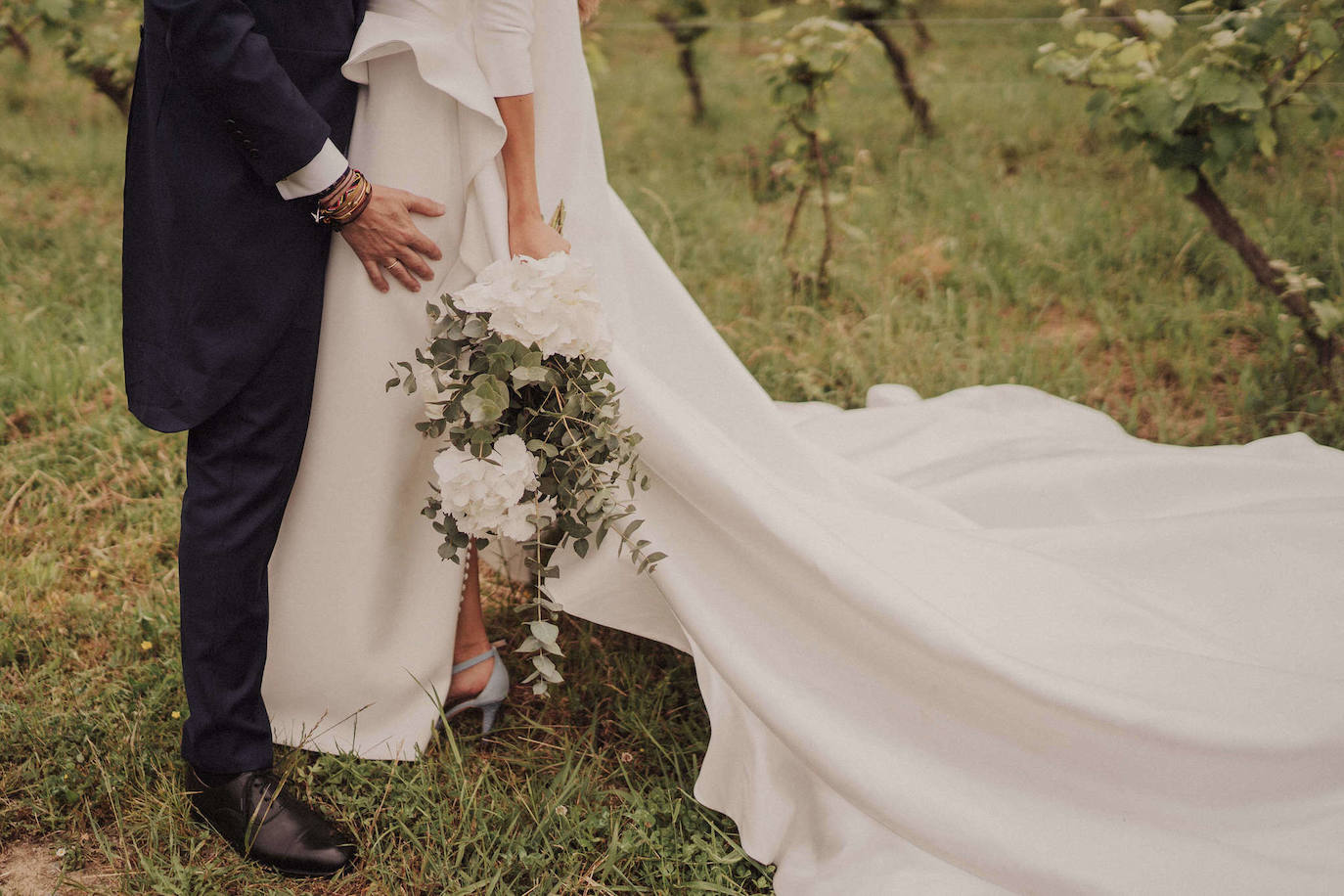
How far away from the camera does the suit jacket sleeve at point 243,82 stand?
4.97 ft

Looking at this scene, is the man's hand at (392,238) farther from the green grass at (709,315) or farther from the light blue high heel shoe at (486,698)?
the green grass at (709,315)

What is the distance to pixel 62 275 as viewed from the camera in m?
4.14

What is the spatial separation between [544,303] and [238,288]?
0.52 metres

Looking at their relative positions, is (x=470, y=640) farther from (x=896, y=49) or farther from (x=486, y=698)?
(x=896, y=49)

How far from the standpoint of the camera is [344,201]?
1724mm

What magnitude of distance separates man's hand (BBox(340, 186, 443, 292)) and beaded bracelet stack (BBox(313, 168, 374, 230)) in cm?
2

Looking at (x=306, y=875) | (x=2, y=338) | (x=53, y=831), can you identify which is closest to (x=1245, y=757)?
(x=306, y=875)

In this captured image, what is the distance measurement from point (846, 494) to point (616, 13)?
7.75 meters

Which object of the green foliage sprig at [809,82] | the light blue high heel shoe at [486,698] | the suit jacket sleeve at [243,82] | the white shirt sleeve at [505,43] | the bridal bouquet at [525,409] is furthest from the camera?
the green foliage sprig at [809,82]

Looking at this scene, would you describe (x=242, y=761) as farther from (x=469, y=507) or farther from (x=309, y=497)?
(x=469, y=507)

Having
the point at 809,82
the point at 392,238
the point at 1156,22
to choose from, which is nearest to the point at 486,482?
the point at 392,238

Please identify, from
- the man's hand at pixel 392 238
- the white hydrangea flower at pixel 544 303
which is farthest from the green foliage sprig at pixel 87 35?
the white hydrangea flower at pixel 544 303

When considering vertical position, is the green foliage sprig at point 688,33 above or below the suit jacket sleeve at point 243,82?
below

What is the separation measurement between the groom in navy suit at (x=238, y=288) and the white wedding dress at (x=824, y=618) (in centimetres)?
8
